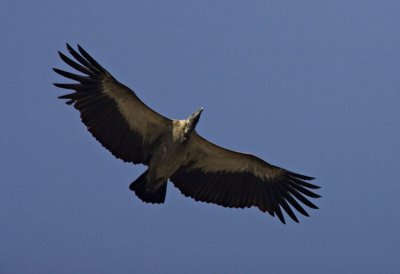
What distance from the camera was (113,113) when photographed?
1414cm

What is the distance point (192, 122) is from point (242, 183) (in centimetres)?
189

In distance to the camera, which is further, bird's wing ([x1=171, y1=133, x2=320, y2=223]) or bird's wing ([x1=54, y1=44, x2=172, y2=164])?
bird's wing ([x1=171, y1=133, x2=320, y2=223])

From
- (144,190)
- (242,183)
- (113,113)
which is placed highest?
(113,113)

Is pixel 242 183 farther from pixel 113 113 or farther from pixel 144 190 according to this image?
pixel 113 113

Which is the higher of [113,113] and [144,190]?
[113,113]

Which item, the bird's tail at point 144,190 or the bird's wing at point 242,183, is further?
the bird's wing at point 242,183

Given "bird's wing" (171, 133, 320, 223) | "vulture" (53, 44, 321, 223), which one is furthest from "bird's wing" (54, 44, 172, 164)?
"bird's wing" (171, 133, 320, 223)

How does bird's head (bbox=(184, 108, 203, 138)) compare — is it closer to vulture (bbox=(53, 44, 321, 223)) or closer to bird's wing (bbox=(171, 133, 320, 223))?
vulture (bbox=(53, 44, 321, 223))

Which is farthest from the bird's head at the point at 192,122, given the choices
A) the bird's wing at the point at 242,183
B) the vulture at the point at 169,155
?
the bird's wing at the point at 242,183

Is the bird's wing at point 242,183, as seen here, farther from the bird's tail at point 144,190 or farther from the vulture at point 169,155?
the bird's tail at point 144,190

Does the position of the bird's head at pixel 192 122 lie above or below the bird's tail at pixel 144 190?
above

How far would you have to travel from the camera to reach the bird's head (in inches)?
538

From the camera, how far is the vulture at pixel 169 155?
13828 millimetres

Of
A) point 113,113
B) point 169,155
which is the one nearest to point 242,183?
point 169,155
